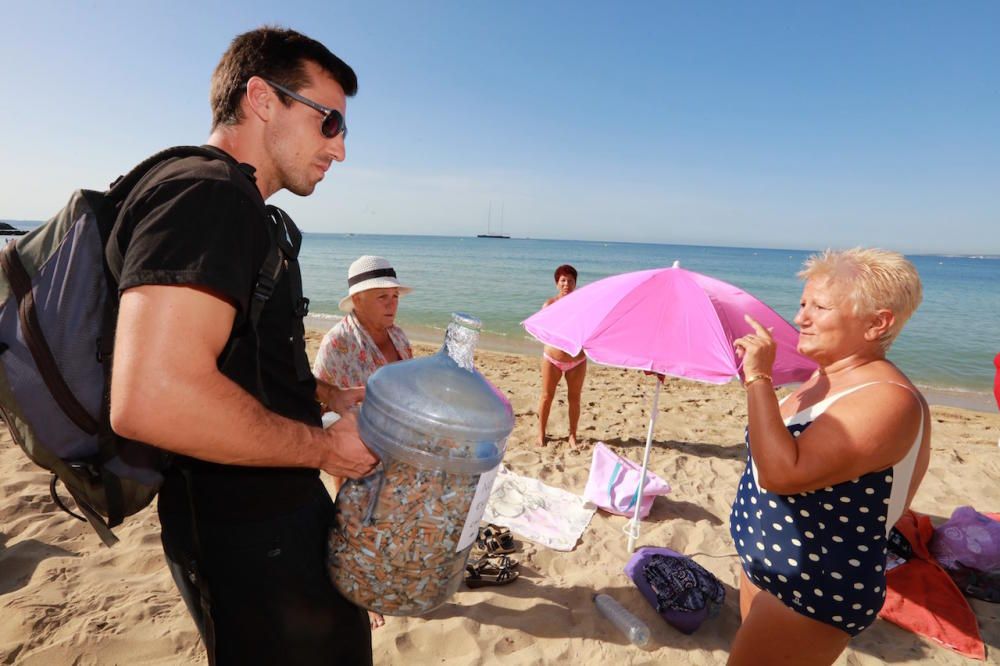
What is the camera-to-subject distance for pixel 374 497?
1.34 meters

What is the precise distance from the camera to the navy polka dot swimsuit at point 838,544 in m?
1.81

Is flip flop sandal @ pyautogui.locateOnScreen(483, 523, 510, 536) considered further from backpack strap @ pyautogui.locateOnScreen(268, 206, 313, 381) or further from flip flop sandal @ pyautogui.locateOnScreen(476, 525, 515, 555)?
backpack strap @ pyautogui.locateOnScreen(268, 206, 313, 381)

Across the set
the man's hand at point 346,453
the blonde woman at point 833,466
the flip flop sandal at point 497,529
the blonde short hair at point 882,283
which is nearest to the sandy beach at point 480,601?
the flip flop sandal at point 497,529

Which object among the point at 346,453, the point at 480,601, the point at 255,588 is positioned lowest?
the point at 480,601

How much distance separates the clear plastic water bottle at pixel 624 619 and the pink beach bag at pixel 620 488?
1.12 meters

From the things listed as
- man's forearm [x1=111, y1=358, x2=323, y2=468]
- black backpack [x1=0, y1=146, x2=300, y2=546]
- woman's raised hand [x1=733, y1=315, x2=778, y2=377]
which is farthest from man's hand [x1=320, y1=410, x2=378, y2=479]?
woman's raised hand [x1=733, y1=315, x2=778, y2=377]

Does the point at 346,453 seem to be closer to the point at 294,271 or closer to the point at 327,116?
the point at 294,271

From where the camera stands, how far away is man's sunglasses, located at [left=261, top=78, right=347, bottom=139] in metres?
1.39

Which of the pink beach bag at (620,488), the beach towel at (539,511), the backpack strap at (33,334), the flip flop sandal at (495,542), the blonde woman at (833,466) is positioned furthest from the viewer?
the pink beach bag at (620,488)

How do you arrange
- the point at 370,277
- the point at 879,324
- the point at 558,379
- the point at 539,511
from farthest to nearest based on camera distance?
the point at 558,379 → the point at 539,511 → the point at 370,277 → the point at 879,324

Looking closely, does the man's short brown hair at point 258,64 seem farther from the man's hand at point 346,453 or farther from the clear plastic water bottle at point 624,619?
the clear plastic water bottle at point 624,619

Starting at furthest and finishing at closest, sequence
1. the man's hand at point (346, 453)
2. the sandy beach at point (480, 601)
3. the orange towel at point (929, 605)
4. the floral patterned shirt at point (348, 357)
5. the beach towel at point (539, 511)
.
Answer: the beach towel at point (539, 511) < the floral patterned shirt at point (348, 357) < the orange towel at point (929, 605) < the sandy beach at point (480, 601) < the man's hand at point (346, 453)

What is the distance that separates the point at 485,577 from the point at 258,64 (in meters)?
3.16

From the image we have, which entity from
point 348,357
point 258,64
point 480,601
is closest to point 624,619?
point 480,601
